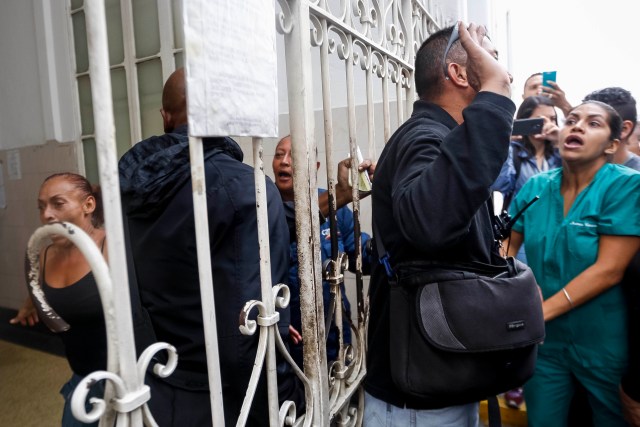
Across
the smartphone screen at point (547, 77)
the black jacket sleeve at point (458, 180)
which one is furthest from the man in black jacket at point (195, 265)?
the smartphone screen at point (547, 77)

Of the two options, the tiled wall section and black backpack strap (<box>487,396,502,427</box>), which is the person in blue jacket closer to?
black backpack strap (<box>487,396,502,427</box>)

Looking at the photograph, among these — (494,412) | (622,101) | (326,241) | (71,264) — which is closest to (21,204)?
(326,241)

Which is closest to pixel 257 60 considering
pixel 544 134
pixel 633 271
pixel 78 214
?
pixel 78 214

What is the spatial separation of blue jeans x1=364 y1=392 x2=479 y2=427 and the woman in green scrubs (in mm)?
883

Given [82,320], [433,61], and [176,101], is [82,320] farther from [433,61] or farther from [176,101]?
[433,61]

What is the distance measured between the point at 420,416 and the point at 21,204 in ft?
16.5

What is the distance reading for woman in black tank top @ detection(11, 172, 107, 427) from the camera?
28.1 inches

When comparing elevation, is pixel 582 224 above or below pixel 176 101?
below

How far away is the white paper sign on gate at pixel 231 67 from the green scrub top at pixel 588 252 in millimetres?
1578

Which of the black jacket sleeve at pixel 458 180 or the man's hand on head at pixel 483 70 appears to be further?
the man's hand on head at pixel 483 70

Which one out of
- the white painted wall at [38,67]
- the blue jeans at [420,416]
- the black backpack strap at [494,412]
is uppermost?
the white painted wall at [38,67]

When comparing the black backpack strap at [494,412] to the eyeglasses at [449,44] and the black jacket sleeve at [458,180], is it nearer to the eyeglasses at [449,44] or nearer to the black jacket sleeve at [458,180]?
the black jacket sleeve at [458,180]

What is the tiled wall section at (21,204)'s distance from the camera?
452 cm

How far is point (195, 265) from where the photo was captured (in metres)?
1.16
